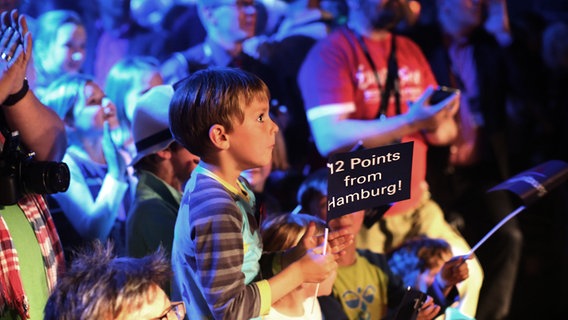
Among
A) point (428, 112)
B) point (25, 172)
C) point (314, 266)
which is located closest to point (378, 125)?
point (428, 112)

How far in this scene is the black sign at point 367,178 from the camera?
6.76 ft

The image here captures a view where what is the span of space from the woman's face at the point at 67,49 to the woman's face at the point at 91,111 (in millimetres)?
293

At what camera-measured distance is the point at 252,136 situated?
6.59 feet

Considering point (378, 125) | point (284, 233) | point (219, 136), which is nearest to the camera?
point (219, 136)

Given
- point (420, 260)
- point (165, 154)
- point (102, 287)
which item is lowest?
point (420, 260)

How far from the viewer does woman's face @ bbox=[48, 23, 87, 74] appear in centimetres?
319

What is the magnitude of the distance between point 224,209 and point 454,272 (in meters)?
1.04

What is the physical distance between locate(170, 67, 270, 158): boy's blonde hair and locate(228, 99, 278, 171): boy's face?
16 mm

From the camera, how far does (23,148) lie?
2.10m

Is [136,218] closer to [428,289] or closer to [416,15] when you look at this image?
[428,289]

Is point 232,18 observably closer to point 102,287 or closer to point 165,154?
point 165,154

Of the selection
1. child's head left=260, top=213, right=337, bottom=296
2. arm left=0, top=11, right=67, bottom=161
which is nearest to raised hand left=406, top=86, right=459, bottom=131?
child's head left=260, top=213, right=337, bottom=296

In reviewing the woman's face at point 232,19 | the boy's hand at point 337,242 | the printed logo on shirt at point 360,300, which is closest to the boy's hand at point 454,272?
the printed logo on shirt at point 360,300

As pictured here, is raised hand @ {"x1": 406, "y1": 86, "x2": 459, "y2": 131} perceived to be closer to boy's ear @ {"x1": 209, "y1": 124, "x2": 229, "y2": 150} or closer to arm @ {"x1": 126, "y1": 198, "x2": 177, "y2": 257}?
arm @ {"x1": 126, "y1": 198, "x2": 177, "y2": 257}
